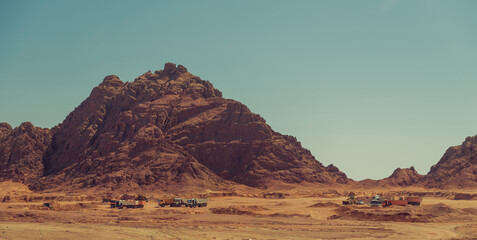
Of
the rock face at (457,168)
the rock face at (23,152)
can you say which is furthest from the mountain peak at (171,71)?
the rock face at (457,168)

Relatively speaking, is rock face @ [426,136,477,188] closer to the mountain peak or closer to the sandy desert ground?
the sandy desert ground

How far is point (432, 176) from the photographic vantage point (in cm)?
16312

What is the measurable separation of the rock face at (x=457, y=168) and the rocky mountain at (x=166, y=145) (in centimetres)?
3219

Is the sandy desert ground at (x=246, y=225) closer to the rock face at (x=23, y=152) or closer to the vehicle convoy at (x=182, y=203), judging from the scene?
the vehicle convoy at (x=182, y=203)

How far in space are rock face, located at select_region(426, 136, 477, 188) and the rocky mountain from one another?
32189 millimetres

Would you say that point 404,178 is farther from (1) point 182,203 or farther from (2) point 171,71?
(1) point 182,203

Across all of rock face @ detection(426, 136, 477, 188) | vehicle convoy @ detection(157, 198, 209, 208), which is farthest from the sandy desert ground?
rock face @ detection(426, 136, 477, 188)

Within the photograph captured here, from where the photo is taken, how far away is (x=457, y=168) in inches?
6073

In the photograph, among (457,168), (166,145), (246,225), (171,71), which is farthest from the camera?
(171,71)

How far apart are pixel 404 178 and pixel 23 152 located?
131m

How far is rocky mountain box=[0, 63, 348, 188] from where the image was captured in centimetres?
12838

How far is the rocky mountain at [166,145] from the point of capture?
421 feet

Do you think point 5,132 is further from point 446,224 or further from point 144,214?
point 446,224

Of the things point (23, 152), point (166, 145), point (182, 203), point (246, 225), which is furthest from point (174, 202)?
point (23, 152)
